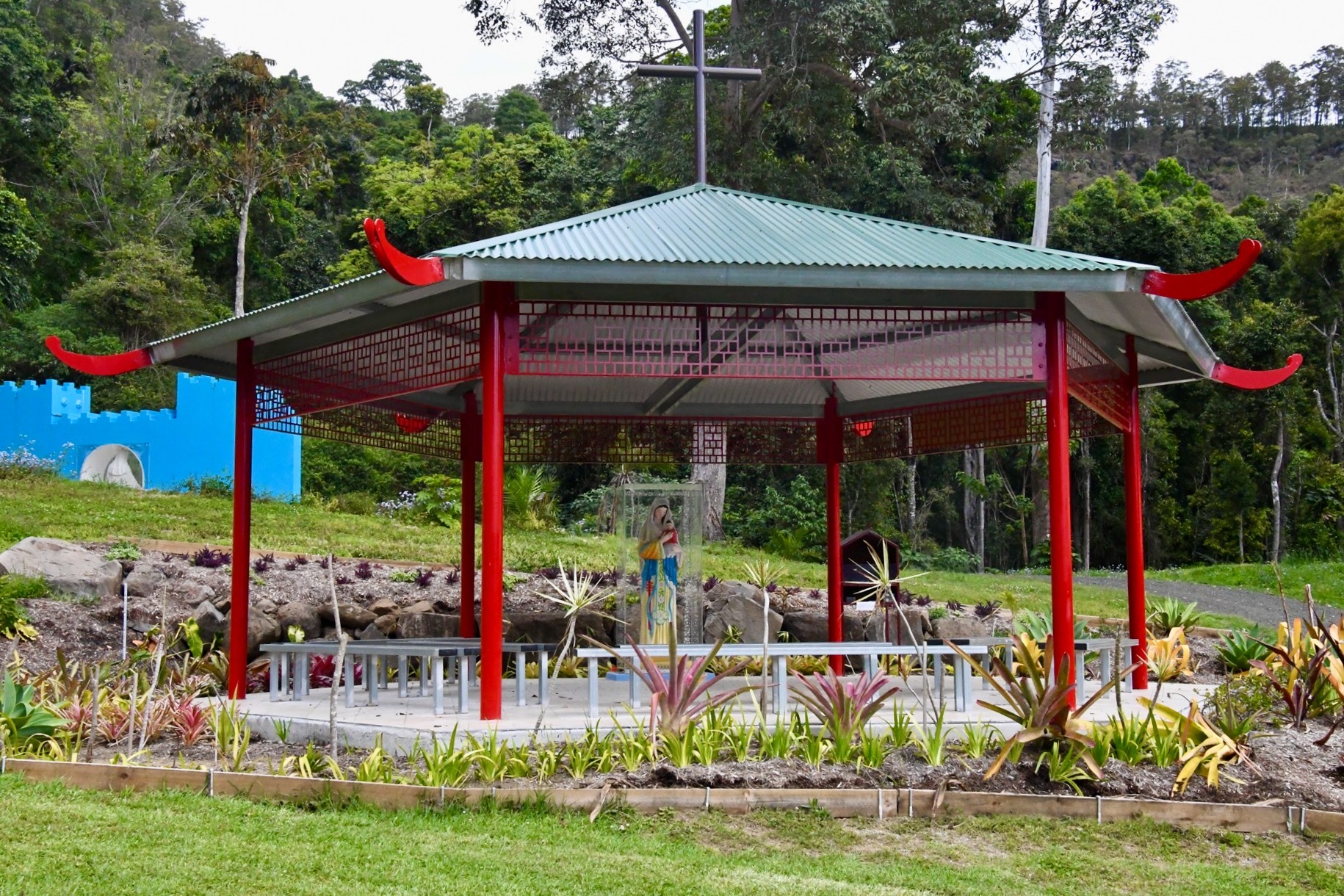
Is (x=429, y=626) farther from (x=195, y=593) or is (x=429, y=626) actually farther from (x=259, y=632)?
(x=195, y=593)

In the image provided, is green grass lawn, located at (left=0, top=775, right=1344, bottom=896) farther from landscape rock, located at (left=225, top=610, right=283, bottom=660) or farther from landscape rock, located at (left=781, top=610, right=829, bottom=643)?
landscape rock, located at (left=781, top=610, right=829, bottom=643)

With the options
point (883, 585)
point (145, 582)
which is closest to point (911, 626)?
point (883, 585)

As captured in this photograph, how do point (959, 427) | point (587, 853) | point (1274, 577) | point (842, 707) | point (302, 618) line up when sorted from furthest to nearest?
1. point (1274, 577)
2. point (302, 618)
3. point (959, 427)
4. point (842, 707)
5. point (587, 853)

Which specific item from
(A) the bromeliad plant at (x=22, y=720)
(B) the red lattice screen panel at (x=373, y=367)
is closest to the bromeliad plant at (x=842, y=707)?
(B) the red lattice screen panel at (x=373, y=367)

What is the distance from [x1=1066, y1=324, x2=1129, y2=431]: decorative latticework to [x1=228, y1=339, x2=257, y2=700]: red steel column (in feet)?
20.4

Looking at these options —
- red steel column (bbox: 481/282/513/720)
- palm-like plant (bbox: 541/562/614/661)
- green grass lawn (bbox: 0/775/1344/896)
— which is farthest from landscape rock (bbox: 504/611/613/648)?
green grass lawn (bbox: 0/775/1344/896)

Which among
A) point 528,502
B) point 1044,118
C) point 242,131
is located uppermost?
point 242,131

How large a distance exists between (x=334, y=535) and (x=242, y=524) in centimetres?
977

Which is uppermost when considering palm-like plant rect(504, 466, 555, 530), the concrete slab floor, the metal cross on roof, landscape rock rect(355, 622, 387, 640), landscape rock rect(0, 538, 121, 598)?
the metal cross on roof

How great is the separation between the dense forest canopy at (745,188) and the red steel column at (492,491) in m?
16.4

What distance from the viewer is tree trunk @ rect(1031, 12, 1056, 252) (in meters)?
25.1

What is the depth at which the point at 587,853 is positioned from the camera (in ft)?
19.0

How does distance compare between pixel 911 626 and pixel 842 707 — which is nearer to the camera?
pixel 842 707

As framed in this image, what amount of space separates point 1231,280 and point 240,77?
100 feet
